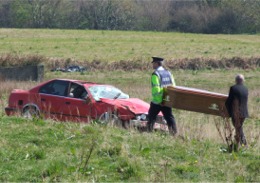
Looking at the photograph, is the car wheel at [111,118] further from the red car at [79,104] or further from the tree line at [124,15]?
the tree line at [124,15]

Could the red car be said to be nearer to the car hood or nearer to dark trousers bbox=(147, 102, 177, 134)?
the car hood

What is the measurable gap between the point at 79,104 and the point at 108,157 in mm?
5600

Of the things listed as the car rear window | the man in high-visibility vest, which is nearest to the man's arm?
the man in high-visibility vest

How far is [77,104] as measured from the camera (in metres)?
14.9

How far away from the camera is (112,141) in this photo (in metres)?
10.3

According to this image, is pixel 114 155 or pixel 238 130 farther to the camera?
pixel 238 130

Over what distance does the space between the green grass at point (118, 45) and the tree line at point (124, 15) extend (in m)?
11.5

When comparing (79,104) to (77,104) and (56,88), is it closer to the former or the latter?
(77,104)

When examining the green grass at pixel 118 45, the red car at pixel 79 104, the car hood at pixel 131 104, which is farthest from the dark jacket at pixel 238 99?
the green grass at pixel 118 45

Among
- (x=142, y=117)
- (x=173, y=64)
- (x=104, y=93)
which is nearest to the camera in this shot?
(x=142, y=117)

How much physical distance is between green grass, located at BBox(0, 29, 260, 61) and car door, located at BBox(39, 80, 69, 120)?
27.7 meters

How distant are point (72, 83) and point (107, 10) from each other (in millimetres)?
67337

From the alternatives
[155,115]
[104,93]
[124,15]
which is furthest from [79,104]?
[124,15]

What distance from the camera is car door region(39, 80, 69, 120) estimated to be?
49.0 ft
